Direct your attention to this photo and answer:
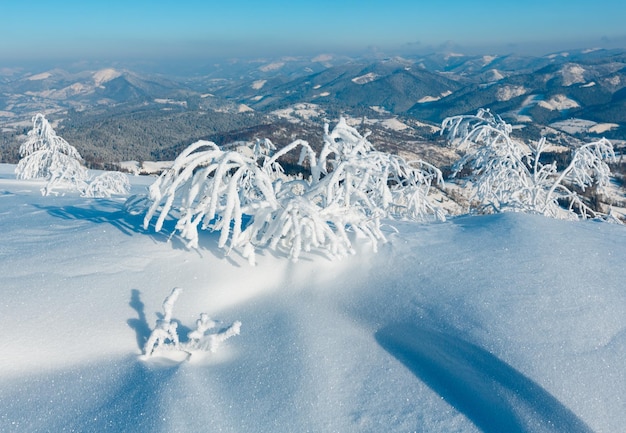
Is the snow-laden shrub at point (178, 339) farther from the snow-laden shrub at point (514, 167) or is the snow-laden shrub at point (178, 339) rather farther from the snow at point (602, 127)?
the snow at point (602, 127)

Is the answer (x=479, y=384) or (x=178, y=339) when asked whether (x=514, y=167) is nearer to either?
(x=479, y=384)

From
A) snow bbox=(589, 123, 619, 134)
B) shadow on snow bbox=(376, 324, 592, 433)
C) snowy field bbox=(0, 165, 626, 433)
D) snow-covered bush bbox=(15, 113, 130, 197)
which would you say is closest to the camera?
shadow on snow bbox=(376, 324, 592, 433)

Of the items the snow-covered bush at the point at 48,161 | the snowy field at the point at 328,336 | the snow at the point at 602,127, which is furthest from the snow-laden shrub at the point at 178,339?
the snow at the point at 602,127

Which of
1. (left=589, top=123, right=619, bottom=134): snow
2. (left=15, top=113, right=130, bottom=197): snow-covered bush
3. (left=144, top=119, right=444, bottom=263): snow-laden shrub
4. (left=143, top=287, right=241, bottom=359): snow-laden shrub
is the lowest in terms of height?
(left=589, top=123, right=619, bottom=134): snow

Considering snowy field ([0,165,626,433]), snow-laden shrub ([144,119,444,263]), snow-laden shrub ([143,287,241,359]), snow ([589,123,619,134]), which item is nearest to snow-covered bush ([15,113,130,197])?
snowy field ([0,165,626,433])

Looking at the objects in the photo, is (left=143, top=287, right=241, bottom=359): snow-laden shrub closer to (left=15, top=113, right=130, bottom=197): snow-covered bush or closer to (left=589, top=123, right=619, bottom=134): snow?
(left=15, top=113, right=130, bottom=197): snow-covered bush

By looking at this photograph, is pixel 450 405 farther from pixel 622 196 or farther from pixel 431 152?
pixel 431 152

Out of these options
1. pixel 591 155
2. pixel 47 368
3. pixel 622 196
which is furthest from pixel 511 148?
pixel 622 196
